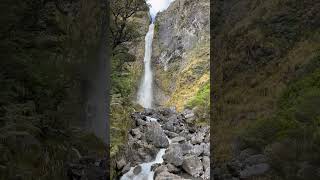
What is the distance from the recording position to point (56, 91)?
404 inches

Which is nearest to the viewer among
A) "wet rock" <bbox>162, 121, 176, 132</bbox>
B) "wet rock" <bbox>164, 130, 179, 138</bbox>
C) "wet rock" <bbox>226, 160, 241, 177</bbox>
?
"wet rock" <bbox>226, 160, 241, 177</bbox>

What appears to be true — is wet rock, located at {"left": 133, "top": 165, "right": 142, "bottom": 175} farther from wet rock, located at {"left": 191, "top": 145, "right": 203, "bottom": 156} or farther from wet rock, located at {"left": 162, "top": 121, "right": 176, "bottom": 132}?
wet rock, located at {"left": 162, "top": 121, "right": 176, "bottom": 132}

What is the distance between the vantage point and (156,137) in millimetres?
20953

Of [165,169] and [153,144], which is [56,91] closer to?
[165,169]

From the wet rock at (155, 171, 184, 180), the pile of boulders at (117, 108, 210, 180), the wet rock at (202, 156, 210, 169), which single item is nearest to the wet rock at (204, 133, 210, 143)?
the pile of boulders at (117, 108, 210, 180)

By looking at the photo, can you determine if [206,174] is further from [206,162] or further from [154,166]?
[154,166]

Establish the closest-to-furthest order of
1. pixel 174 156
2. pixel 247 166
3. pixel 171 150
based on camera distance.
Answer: pixel 247 166
pixel 174 156
pixel 171 150

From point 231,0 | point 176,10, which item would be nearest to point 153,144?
point 231,0

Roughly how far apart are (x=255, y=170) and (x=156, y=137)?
1027 cm

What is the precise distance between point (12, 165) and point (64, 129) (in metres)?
3.60

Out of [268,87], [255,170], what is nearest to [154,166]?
[255,170]

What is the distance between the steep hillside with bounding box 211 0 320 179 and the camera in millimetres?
10820

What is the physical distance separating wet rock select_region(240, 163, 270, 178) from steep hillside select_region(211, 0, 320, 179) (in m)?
0.03

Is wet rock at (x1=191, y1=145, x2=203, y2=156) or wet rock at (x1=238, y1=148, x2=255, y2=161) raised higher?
wet rock at (x1=238, y1=148, x2=255, y2=161)
